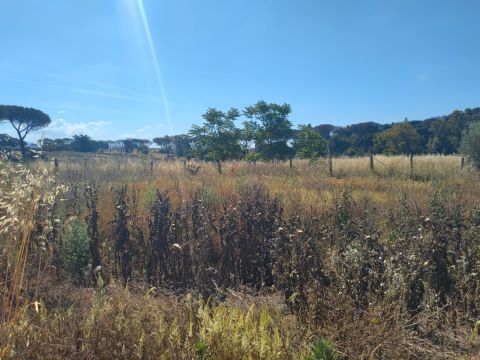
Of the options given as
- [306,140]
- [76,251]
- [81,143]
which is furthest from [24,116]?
[76,251]

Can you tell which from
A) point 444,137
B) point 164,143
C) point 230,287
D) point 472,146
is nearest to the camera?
point 230,287

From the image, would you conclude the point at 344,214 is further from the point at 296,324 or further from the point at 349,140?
the point at 349,140

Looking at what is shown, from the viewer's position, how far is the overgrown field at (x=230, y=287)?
7.67 ft

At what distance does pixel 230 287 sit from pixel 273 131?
2510cm

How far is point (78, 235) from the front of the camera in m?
4.51

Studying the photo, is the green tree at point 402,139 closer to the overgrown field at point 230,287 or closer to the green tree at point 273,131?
the green tree at point 273,131

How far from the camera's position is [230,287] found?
3.94 metres

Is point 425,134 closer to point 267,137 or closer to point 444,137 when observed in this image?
point 444,137

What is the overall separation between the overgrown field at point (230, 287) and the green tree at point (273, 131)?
2315 centimetres

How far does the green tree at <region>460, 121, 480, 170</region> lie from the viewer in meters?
17.3

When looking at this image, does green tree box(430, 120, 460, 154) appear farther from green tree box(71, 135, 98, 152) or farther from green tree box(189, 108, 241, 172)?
green tree box(71, 135, 98, 152)

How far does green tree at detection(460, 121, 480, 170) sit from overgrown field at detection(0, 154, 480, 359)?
1407 centimetres

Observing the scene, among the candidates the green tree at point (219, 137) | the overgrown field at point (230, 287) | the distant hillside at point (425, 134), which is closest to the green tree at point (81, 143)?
the green tree at point (219, 137)

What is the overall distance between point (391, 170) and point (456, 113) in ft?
110
